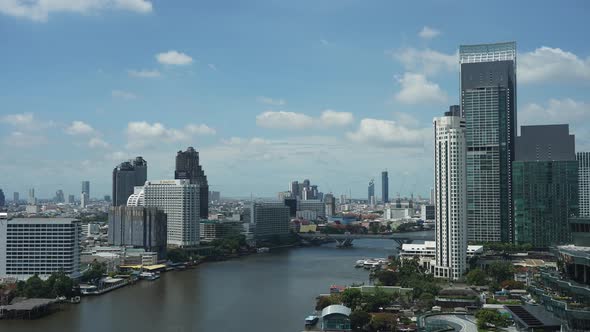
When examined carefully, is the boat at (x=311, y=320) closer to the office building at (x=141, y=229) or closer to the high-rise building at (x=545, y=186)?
the office building at (x=141, y=229)

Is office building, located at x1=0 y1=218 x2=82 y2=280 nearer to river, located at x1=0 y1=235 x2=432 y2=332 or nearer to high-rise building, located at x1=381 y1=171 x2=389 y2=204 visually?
river, located at x1=0 y1=235 x2=432 y2=332

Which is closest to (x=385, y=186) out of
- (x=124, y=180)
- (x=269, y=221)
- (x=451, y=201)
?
(x=124, y=180)

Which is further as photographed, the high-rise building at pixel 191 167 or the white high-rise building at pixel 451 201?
the high-rise building at pixel 191 167

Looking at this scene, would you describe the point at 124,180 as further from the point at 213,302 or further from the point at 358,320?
the point at 358,320

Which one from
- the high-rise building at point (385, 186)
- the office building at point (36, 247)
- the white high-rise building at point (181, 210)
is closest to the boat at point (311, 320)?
the office building at point (36, 247)

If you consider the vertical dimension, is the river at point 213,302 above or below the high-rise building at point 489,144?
below

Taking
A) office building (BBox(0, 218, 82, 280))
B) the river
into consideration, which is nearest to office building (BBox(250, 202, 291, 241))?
the river
